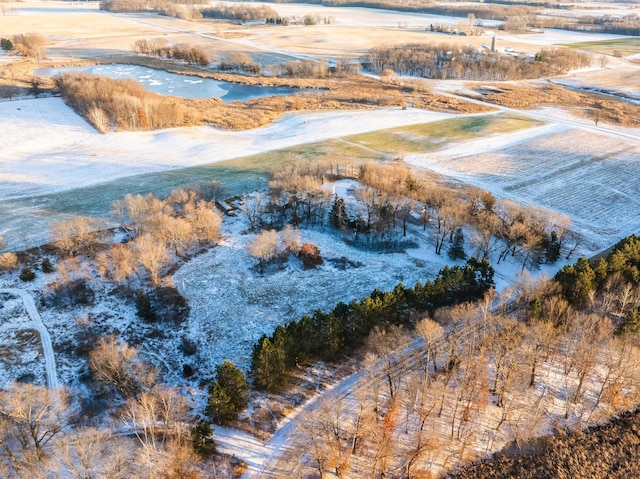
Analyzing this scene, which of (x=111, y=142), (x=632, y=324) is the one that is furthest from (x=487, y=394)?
(x=111, y=142)

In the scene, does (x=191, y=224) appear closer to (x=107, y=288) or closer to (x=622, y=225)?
(x=107, y=288)

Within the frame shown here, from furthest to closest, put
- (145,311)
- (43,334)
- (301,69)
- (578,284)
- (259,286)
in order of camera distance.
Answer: (301,69) → (259,286) → (145,311) → (43,334) → (578,284)

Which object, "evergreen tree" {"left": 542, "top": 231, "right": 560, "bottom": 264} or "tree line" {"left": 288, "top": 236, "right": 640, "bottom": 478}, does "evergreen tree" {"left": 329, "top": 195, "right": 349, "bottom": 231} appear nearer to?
"tree line" {"left": 288, "top": 236, "right": 640, "bottom": 478}

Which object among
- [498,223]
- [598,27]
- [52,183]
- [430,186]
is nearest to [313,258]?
[498,223]

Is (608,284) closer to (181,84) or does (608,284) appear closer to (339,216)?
(339,216)

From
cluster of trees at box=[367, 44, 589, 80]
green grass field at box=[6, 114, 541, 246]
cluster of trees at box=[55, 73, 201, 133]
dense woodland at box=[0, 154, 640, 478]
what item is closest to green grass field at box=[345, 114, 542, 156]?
green grass field at box=[6, 114, 541, 246]

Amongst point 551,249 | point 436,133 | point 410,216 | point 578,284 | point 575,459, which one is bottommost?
point 575,459

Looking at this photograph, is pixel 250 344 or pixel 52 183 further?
pixel 52 183
